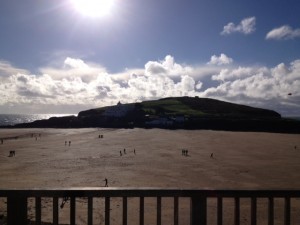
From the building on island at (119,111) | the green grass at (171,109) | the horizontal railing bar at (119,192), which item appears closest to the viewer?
the horizontal railing bar at (119,192)

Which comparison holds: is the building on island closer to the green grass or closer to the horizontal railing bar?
the green grass

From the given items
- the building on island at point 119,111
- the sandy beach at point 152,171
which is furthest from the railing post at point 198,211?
the building on island at point 119,111

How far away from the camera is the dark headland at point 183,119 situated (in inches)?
3836

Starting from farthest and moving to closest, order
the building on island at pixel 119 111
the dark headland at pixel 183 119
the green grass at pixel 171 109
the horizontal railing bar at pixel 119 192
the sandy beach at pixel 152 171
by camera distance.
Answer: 1. the green grass at pixel 171 109
2. the building on island at pixel 119 111
3. the dark headland at pixel 183 119
4. the sandy beach at pixel 152 171
5. the horizontal railing bar at pixel 119 192

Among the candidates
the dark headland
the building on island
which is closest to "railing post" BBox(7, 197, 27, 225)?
the dark headland

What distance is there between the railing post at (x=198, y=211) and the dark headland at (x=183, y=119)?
9312cm

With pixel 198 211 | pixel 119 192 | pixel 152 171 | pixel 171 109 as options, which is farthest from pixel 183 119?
pixel 119 192

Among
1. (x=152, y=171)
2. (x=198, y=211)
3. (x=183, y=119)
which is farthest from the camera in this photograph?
(x=183, y=119)

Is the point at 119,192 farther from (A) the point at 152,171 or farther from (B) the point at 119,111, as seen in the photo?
(B) the point at 119,111

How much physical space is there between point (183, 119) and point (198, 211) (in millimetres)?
105049

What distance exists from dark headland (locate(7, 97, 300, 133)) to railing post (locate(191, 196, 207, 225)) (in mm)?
93123

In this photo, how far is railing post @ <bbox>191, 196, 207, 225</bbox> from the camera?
4.35 m

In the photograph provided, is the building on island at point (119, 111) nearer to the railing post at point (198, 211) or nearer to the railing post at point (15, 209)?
the railing post at point (15, 209)

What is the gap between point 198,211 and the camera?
A: 14.3 ft
